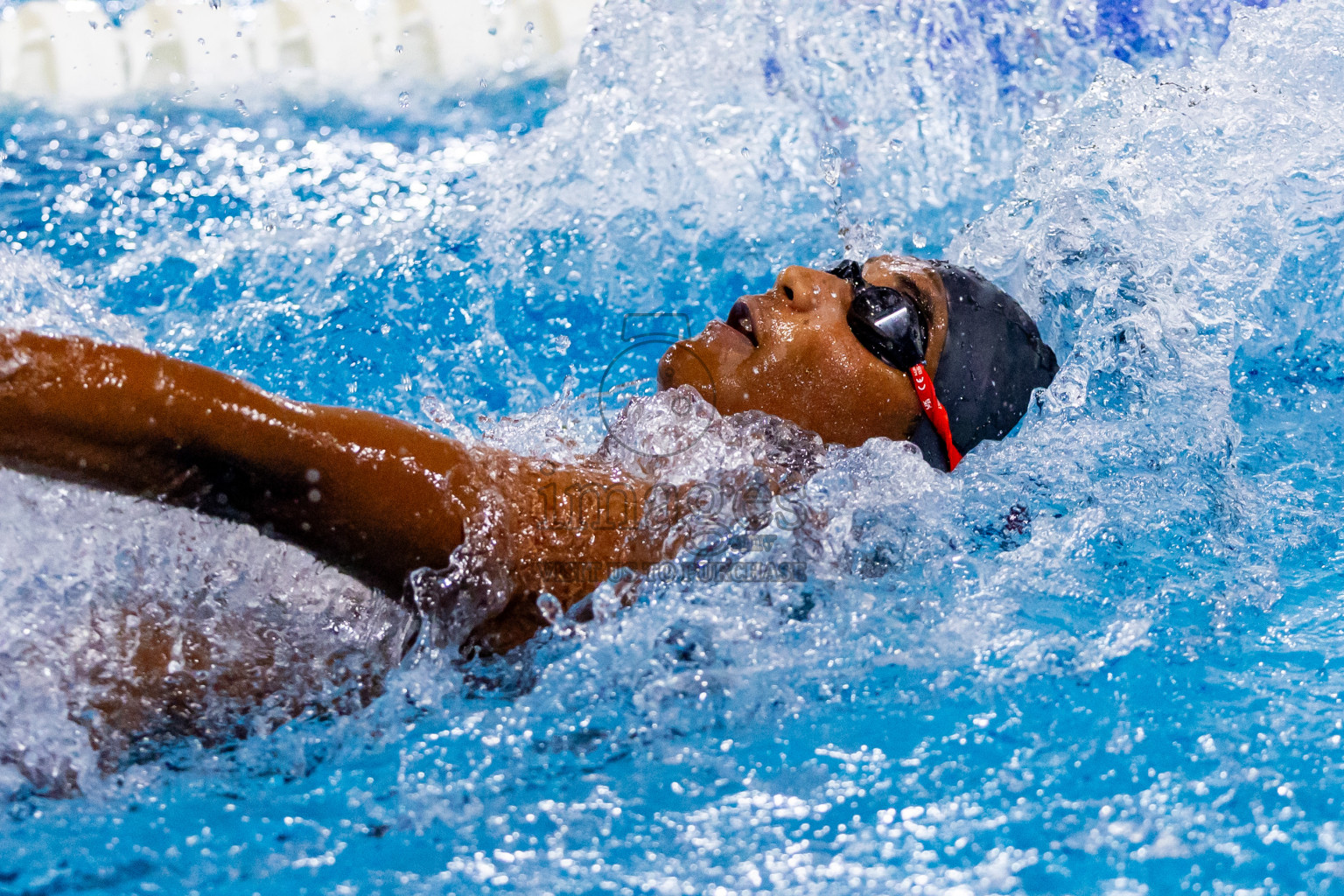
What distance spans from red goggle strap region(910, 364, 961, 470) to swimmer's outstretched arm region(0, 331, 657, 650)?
27.3 inches

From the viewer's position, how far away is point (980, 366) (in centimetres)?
206

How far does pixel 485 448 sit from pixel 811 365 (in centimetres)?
64

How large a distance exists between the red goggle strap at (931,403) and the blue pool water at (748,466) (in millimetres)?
109

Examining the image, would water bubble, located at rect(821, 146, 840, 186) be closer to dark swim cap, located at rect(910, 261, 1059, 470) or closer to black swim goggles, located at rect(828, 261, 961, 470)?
dark swim cap, located at rect(910, 261, 1059, 470)

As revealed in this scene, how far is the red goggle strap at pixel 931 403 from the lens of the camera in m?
1.99

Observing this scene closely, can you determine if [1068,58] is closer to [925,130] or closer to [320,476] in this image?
[925,130]

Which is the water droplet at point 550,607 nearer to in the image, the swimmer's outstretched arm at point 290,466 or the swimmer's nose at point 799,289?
the swimmer's outstretched arm at point 290,466

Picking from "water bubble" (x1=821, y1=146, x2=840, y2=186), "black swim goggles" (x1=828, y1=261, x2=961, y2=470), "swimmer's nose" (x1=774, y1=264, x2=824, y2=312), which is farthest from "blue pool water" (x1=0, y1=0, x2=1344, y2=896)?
"swimmer's nose" (x1=774, y1=264, x2=824, y2=312)

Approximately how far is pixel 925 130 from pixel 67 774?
3.20 metres

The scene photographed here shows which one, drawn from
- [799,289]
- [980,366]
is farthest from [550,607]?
[980,366]

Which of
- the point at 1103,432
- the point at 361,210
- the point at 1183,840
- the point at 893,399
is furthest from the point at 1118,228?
the point at 361,210

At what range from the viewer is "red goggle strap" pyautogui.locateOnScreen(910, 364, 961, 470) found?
1991mm

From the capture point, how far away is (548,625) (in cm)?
164

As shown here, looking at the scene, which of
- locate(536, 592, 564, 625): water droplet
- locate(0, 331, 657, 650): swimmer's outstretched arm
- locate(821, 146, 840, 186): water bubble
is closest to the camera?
locate(0, 331, 657, 650): swimmer's outstretched arm
